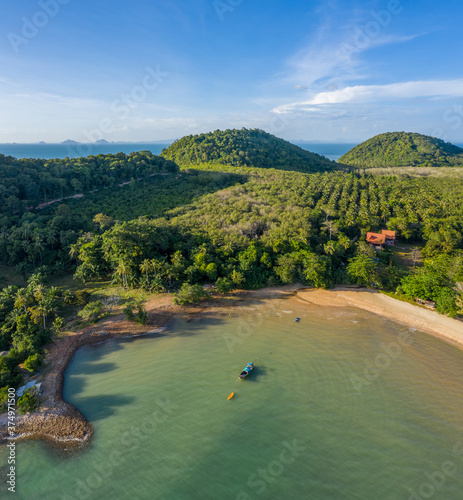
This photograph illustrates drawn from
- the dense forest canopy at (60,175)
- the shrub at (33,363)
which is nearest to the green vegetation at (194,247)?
the shrub at (33,363)

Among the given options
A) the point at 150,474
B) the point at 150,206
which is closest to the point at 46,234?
the point at 150,206

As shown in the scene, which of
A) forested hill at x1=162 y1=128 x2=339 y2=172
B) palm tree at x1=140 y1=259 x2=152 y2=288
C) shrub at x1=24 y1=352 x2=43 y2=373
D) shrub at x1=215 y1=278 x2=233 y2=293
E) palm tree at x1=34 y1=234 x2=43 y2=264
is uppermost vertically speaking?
forested hill at x1=162 y1=128 x2=339 y2=172

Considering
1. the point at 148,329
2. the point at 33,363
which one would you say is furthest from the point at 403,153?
the point at 33,363

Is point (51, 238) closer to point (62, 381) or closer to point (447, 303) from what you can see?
point (62, 381)

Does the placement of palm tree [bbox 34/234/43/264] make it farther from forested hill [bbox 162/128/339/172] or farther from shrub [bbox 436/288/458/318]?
forested hill [bbox 162/128/339/172]

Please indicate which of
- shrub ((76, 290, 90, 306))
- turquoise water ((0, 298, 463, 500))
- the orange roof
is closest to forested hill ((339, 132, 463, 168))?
the orange roof

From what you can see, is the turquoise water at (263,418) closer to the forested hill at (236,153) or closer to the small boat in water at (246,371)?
the small boat in water at (246,371)
